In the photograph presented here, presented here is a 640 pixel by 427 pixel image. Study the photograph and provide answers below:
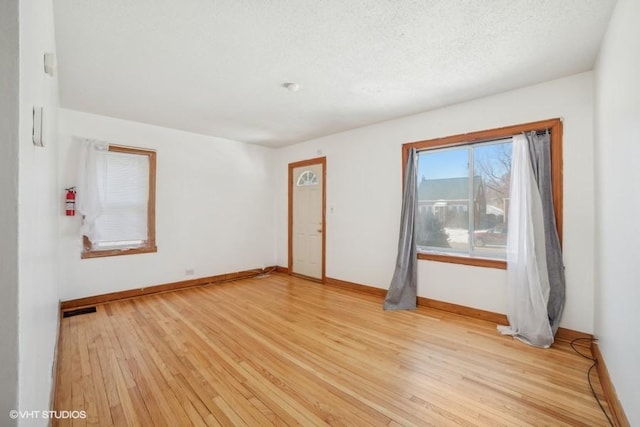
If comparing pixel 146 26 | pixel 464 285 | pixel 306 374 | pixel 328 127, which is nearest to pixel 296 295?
pixel 306 374

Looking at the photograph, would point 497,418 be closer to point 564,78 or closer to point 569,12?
point 569,12

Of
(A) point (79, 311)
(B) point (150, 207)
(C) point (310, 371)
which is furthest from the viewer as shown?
(B) point (150, 207)

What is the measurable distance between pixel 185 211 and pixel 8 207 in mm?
4268

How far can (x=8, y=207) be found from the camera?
1.99ft

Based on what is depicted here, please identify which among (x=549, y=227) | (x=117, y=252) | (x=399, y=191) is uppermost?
(x=399, y=191)

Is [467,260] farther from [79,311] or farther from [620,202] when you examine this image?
[79,311]

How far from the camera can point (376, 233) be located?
420 centimetres

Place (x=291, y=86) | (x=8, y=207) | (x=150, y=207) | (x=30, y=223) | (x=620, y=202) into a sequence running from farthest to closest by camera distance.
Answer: (x=150, y=207) → (x=291, y=86) → (x=620, y=202) → (x=30, y=223) → (x=8, y=207)

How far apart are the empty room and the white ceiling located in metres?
0.02

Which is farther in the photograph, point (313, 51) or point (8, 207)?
point (313, 51)

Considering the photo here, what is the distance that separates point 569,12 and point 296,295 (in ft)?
13.2

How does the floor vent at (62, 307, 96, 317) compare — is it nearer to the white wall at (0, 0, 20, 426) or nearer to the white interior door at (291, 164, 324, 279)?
the white interior door at (291, 164, 324, 279)

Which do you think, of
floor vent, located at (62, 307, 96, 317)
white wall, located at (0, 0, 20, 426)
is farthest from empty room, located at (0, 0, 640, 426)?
floor vent, located at (62, 307, 96, 317)

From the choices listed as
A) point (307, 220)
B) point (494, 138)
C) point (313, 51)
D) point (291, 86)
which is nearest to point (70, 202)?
point (291, 86)
